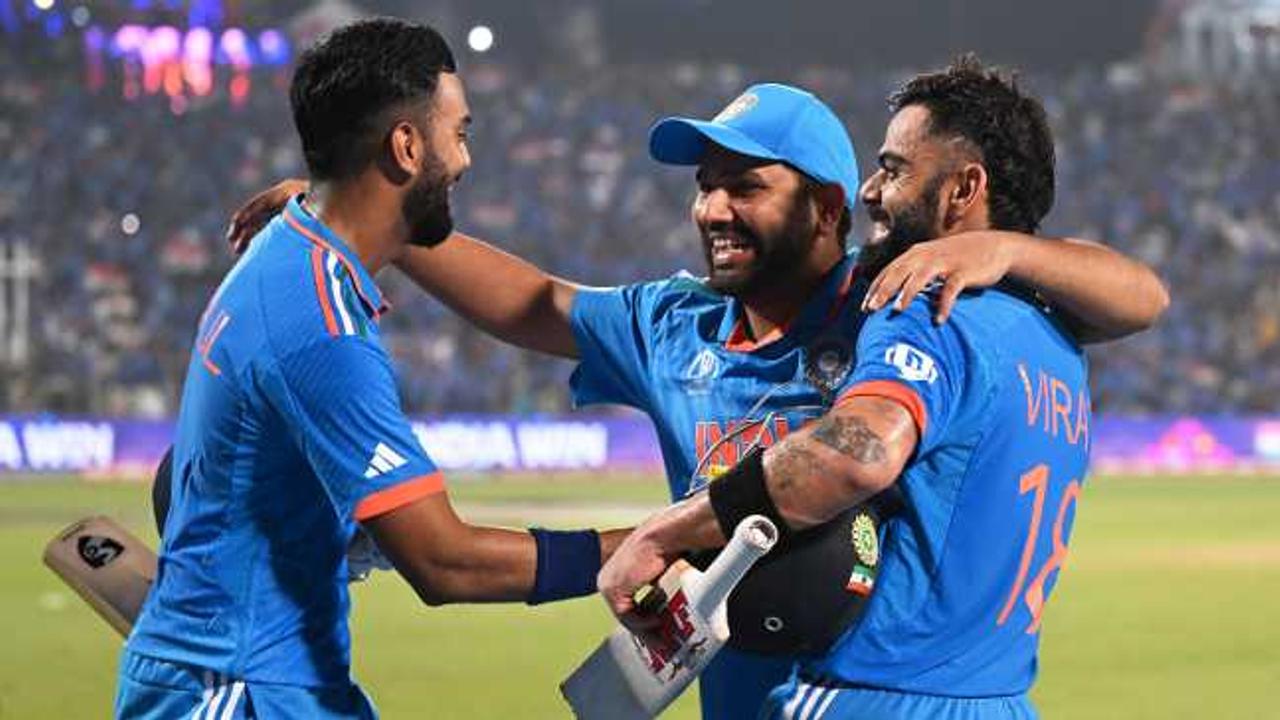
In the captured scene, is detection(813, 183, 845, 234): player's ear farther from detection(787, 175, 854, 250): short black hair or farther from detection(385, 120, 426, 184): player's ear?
detection(385, 120, 426, 184): player's ear

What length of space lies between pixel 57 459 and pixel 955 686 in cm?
2587

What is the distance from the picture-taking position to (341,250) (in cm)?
386

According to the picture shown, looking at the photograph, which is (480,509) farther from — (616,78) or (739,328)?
(616,78)

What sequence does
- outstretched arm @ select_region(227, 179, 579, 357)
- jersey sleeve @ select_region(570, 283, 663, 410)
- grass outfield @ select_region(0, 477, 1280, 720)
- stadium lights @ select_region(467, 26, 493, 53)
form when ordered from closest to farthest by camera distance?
1. jersey sleeve @ select_region(570, 283, 663, 410)
2. outstretched arm @ select_region(227, 179, 579, 357)
3. grass outfield @ select_region(0, 477, 1280, 720)
4. stadium lights @ select_region(467, 26, 493, 53)

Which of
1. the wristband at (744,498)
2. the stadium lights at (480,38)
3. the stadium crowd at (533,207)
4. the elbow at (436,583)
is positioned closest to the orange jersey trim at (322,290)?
the elbow at (436,583)

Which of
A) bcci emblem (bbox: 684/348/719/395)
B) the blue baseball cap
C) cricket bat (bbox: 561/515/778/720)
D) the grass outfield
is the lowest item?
the grass outfield

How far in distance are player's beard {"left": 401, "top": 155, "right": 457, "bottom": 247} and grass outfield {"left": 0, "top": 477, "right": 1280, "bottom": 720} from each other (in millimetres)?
6178

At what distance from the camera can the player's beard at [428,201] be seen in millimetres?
3973

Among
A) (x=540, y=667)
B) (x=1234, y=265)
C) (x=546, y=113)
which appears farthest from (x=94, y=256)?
(x=540, y=667)

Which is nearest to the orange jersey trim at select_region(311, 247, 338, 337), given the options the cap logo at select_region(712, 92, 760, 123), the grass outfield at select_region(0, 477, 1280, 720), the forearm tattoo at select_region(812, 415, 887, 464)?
the forearm tattoo at select_region(812, 415, 887, 464)

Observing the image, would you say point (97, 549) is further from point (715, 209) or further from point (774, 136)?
point (774, 136)

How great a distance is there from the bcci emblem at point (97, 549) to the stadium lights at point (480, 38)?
133 ft

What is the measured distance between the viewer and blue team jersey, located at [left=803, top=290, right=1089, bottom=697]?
371 centimetres

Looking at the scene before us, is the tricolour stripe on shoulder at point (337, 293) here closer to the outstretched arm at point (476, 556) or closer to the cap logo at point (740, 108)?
the outstretched arm at point (476, 556)
